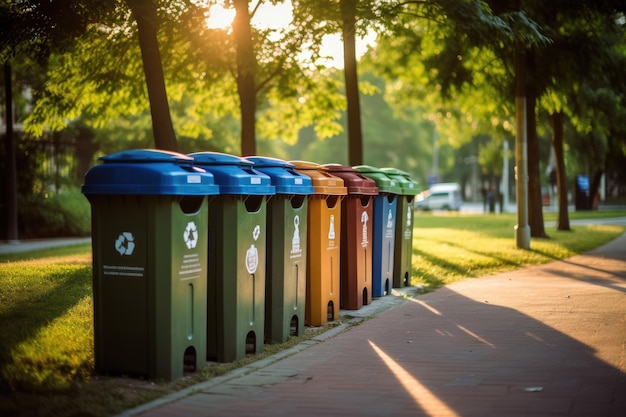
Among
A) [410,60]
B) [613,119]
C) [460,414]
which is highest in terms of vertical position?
[410,60]

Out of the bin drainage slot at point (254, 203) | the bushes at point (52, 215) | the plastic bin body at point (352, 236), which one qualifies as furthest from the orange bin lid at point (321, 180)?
the bushes at point (52, 215)

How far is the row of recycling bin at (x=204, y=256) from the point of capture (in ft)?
20.5

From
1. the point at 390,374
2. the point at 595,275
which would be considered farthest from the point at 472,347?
the point at 595,275

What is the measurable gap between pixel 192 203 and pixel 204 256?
813mm

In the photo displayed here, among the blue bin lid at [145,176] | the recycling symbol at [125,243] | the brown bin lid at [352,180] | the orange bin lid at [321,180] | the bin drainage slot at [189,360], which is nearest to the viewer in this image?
the blue bin lid at [145,176]

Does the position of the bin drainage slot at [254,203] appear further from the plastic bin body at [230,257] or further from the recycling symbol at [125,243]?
the recycling symbol at [125,243]

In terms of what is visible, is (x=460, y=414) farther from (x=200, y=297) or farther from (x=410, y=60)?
(x=410, y=60)

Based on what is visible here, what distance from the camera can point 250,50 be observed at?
1511 cm

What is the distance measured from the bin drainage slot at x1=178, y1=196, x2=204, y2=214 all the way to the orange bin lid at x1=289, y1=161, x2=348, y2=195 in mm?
1432

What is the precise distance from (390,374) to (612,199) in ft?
176

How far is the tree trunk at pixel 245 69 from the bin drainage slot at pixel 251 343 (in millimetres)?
7877

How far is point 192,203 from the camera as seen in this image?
7.36 m

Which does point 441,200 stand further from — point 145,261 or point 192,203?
point 145,261

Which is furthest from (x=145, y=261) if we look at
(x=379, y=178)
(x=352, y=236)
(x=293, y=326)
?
(x=379, y=178)
